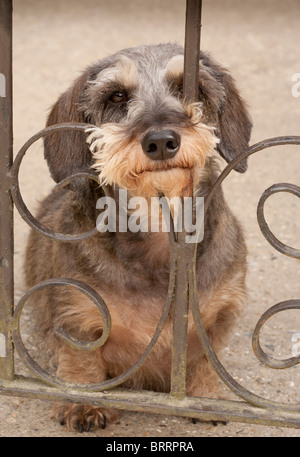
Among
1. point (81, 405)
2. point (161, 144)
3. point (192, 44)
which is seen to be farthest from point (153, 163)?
point (81, 405)

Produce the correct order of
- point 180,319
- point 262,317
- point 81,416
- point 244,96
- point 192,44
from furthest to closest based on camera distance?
point 244,96
point 81,416
point 180,319
point 262,317
point 192,44

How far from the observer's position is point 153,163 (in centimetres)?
A: 237

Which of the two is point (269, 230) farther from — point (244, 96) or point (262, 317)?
point (244, 96)

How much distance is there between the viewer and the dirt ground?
10.0ft

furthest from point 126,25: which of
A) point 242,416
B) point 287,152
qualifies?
point 242,416

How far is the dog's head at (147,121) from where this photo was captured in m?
2.38

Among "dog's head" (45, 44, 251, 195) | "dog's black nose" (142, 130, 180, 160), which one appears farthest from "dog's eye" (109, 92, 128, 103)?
"dog's black nose" (142, 130, 180, 160)

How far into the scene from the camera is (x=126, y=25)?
953 cm

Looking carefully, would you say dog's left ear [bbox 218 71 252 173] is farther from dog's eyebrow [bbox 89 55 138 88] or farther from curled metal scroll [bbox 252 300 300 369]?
curled metal scroll [bbox 252 300 300 369]

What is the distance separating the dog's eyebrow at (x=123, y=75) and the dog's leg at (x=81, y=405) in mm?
1083

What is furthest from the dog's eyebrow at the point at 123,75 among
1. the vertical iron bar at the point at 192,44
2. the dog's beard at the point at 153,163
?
the vertical iron bar at the point at 192,44

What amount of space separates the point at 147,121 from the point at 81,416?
4.24 feet

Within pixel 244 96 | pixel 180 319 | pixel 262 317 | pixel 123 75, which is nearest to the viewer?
pixel 262 317
